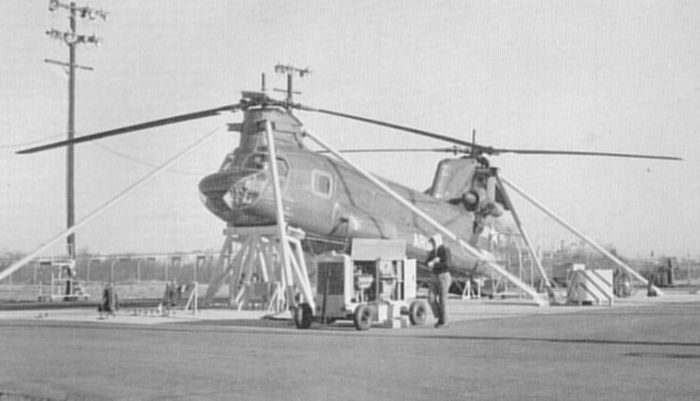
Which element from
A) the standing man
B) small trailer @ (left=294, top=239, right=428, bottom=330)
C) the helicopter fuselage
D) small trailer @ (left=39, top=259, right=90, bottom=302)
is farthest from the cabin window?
small trailer @ (left=39, top=259, right=90, bottom=302)

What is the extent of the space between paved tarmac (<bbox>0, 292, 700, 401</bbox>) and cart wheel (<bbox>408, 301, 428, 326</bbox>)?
1667 millimetres

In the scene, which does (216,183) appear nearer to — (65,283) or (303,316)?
(303,316)

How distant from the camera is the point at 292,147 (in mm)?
28094

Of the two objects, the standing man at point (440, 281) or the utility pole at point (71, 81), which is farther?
the utility pole at point (71, 81)

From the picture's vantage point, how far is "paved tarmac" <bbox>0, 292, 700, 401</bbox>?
8.51 metres

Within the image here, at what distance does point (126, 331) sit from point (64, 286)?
28689 mm

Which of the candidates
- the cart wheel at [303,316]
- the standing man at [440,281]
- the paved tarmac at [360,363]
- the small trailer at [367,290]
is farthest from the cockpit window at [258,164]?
the standing man at [440,281]

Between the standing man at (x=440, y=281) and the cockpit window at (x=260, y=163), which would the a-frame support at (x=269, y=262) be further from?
the standing man at (x=440, y=281)

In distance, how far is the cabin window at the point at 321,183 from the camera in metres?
28.5

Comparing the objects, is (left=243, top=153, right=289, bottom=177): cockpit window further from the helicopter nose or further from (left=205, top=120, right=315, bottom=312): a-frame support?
the helicopter nose

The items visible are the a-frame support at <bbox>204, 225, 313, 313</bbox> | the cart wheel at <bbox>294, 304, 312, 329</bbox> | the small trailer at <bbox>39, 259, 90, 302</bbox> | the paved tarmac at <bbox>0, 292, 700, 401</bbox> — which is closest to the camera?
the paved tarmac at <bbox>0, 292, 700, 401</bbox>

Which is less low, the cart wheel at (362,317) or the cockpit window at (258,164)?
the cockpit window at (258,164)

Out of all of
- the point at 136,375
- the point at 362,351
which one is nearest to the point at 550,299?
the point at 362,351

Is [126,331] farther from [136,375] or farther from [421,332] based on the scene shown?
[136,375]
